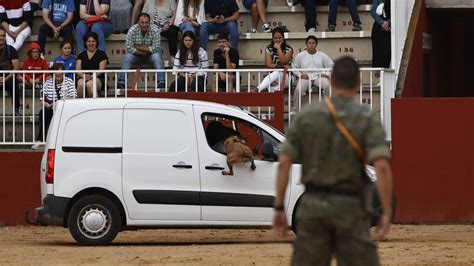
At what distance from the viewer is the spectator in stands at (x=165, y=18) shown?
24328 millimetres

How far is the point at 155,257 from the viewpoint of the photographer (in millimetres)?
16188

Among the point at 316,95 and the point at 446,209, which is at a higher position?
the point at 316,95

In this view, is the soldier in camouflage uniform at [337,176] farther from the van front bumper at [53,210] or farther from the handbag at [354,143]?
the van front bumper at [53,210]

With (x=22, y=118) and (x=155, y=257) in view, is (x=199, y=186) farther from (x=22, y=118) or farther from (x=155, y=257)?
(x=22, y=118)

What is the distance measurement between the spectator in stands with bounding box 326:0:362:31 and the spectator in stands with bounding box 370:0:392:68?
686 millimetres

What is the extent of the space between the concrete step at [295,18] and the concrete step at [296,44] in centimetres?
60

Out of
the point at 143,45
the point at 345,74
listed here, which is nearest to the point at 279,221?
the point at 345,74

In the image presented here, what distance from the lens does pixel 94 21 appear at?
2442cm

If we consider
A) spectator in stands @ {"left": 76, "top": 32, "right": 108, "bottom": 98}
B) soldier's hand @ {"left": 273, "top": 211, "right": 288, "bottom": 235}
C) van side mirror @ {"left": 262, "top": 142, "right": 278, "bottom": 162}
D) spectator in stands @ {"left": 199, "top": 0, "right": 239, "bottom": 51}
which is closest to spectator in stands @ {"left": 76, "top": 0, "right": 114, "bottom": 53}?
spectator in stands @ {"left": 76, "top": 32, "right": 108, "bottom": 98}

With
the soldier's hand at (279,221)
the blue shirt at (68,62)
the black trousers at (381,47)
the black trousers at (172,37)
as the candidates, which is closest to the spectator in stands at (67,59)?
the blue shirt at (68,62)

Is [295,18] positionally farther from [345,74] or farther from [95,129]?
[345,74]

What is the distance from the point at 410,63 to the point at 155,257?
864 centimetres

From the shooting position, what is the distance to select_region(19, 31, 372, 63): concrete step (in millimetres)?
24098

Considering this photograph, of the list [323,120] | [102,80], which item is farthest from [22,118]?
[323,120]
